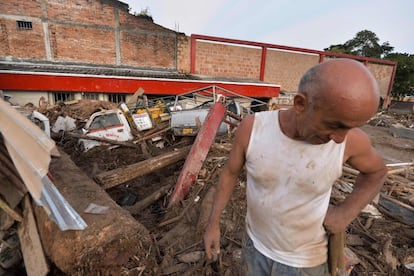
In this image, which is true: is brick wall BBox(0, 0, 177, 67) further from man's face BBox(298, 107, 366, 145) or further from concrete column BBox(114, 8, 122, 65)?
man's face BBox(298, 107, 366, 145)

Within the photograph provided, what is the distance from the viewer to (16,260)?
1938mm

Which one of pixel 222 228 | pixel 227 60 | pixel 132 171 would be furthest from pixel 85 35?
pixel 222 228

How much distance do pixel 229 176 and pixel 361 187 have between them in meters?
0.73

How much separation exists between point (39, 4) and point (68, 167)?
13.1 metres

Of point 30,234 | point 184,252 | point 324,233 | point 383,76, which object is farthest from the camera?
point 383,76

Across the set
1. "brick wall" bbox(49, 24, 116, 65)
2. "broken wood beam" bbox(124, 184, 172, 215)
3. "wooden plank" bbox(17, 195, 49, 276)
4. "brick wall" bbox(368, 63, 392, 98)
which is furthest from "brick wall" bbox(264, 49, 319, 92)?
"wooden plank" bbox(17, 195, 49, 276)

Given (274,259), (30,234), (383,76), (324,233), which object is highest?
(383,76)

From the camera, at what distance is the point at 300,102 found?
962 mm

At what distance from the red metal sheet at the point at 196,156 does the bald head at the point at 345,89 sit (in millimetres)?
3182

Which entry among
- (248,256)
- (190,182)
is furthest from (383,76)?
(248,256)

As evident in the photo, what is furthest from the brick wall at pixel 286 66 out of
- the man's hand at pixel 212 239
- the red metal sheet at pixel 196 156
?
the man's hand at pixel 212 239

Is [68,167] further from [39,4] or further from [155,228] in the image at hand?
[39,4]

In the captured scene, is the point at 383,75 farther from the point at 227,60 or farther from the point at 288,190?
the point at 288,190

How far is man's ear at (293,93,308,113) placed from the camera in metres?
0.94
